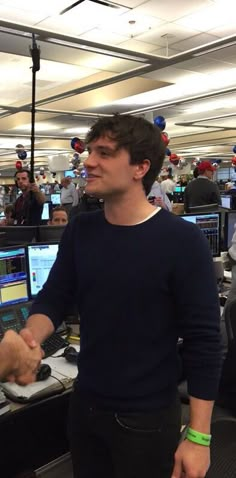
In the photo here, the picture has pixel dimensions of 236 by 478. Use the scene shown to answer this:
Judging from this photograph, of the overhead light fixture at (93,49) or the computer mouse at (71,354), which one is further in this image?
the overhead light fixture at (93,49)

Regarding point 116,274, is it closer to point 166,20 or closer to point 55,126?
point 166,20

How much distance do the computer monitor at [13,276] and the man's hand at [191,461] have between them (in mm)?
1311

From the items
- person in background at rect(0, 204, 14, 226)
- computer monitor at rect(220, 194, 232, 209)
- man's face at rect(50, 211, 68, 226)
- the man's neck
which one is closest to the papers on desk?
the man's neck

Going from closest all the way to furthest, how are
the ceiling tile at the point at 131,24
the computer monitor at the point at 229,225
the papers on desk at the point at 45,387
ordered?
the papers on desk at the point at 45,387 → the computer monitor at the point at 229,225 → the ceiling tile at the point at 131,24

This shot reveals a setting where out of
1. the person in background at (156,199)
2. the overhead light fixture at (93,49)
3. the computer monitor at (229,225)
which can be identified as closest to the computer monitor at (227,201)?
the person in background at (156,199)

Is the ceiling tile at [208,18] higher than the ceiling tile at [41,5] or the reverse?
higher

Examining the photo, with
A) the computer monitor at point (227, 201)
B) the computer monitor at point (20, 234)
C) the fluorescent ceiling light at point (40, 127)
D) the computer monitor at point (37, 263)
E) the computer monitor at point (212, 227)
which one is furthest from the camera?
the fluorescent ceiling light at point (40, 127)

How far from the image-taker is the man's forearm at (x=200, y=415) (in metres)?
1.11

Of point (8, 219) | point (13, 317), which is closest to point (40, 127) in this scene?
point (8, 219)

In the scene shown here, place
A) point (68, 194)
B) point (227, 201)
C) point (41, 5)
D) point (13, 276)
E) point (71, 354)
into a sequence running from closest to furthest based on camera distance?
1. point (71, 354)
2. point (13, 276)
3. point (41, 5)
4. point (227, 201)
5. point (68, 194)

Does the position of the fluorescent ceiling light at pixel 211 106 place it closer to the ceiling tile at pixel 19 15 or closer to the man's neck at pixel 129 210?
the ceiling tile at pixel 19 15

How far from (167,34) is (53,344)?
3.73m

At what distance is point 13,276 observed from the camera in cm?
223

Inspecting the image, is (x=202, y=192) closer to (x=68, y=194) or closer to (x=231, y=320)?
(x=231, y=320)
